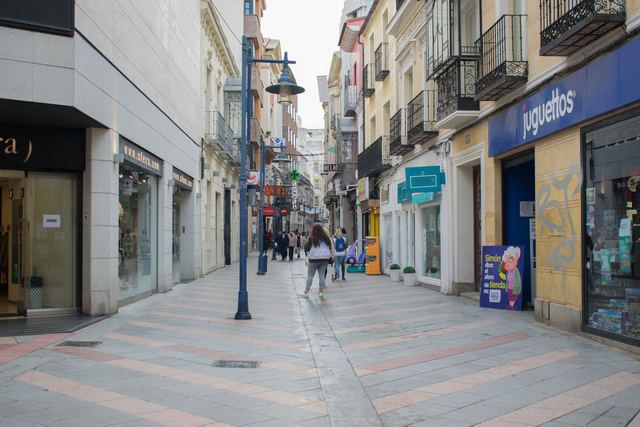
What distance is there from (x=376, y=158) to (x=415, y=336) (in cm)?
1548

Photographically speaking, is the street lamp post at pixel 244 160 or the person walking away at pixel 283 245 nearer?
the street lamp post at pixel 244 160

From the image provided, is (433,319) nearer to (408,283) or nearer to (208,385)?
(208,385)

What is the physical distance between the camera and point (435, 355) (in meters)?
7.75

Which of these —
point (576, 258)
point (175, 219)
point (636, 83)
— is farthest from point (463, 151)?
point (175, 219)

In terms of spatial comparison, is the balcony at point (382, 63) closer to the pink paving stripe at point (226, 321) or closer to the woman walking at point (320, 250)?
the woman walking at point (320, 250)

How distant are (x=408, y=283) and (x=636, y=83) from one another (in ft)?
37.6

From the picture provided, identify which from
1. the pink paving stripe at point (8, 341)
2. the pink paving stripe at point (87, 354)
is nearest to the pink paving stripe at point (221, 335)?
the pink paving stripe at point (87, 354)

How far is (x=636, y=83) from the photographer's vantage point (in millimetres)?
7289

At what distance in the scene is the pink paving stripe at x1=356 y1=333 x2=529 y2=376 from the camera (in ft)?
23.2

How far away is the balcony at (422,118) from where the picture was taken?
54.3ft

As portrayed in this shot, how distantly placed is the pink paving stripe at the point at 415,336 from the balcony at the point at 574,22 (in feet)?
14.1

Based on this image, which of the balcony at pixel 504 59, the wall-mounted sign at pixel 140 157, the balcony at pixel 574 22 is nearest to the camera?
the balcony at pixel 574 22

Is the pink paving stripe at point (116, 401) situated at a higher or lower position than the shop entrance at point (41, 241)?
lower

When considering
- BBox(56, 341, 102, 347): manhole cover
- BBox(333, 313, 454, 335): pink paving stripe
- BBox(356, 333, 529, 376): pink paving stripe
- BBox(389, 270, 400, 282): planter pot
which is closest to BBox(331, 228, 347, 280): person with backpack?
BBox(389, 270, 400, 282): planter pot
